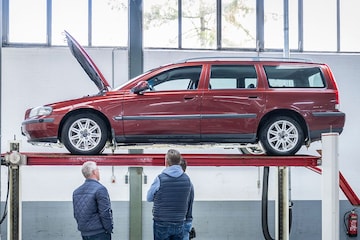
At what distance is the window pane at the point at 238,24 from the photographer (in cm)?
1041

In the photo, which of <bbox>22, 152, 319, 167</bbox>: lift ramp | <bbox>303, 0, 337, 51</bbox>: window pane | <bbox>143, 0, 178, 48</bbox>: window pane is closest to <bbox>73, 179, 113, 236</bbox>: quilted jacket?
<bbox>22, 152, 319, 167</bbox>: lift ramp

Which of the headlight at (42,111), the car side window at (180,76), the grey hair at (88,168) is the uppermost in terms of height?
the car side window at (180,76)

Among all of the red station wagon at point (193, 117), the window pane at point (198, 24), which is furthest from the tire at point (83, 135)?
the window pane at point (198, 24)

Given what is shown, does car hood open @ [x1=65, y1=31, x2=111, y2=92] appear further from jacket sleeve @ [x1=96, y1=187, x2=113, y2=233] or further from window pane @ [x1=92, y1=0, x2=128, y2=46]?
window pane @ [x1=92, y1=0, x2=128, y2=46]

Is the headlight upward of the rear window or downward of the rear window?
downward

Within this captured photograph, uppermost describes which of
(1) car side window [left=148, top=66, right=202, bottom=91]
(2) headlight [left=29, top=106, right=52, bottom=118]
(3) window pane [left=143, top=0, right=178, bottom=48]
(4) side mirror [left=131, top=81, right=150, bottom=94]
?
(3) window pane [left=143, top=0, right=178, bottom=48]

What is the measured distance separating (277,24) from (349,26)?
1.47m

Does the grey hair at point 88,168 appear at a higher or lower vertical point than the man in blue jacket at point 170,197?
higher

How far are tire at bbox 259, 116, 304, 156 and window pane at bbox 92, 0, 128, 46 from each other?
5239 mm

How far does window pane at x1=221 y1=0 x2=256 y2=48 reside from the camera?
10.4 m

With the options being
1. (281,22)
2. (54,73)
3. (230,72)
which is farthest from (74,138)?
(281,22)

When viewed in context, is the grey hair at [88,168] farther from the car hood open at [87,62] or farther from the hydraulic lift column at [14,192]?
the car hood open at [87,62]

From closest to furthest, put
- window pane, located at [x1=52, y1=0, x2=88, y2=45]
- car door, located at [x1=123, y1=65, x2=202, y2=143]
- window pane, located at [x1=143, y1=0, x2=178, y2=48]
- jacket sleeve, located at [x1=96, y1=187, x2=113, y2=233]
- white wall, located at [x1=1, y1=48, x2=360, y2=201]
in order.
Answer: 1. jacket sleeve, located at [x1=96, y1=187, x2=113, y2=233]
2. car door, located at [x1=123, y1=65, x2=202, y2=143]
3. white wall, located at [x1=1, y1=48, x2=360, y2=201]
4. window pane, located at [x1=52, y1=0, x2=88, y2=45]
5. window pane, located at [x1=143, y1=0, x2=178, y2=48]

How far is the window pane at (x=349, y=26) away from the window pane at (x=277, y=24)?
3.09ft
